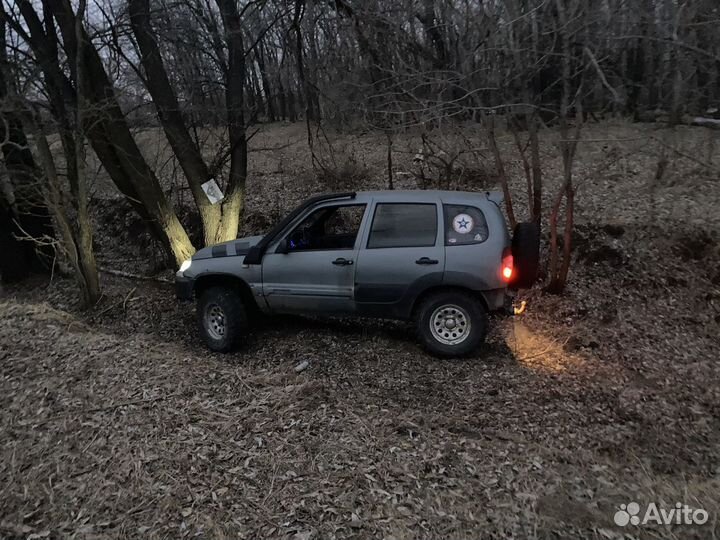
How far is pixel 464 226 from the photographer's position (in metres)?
5.55

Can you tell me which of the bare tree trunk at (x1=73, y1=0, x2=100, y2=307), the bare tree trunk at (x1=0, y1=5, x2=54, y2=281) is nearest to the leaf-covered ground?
the bare tree trunk at (x1=73, y1=0, x2=100, y2=307)

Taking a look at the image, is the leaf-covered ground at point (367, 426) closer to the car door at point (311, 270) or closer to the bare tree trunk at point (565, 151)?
the bare tree trunk at point (565, 151)

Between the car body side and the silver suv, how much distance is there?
11mm

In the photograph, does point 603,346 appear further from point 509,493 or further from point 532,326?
point 509,493

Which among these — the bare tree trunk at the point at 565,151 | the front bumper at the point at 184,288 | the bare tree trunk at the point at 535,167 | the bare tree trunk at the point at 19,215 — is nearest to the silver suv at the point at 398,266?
the front bumper at the point at 184,288

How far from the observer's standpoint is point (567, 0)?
7.05 metres

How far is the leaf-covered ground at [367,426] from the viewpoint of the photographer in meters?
3.28

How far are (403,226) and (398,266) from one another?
0.44m

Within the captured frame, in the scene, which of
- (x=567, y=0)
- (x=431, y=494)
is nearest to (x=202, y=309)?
(x=431, y=494)

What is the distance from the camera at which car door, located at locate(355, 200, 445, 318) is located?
18.3 ft

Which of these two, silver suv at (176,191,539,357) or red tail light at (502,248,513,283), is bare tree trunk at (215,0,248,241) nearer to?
silver suv at (176,191,539,357)

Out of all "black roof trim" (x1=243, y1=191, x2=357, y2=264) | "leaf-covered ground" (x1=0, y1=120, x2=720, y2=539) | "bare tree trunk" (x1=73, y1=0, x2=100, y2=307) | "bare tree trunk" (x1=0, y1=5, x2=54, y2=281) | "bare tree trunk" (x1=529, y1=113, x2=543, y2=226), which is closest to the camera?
"leaf-covered ground" (x1=0, y1=120, x2=720, y2=539)

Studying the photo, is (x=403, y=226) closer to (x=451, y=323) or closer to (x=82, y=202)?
(x=451, y=323)

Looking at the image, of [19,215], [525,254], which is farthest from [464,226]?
[19,215]
